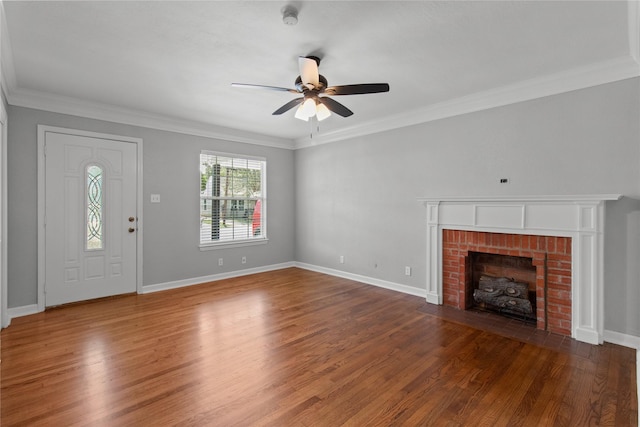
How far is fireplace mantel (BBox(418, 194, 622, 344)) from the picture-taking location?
114 inches

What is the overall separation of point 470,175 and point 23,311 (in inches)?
218

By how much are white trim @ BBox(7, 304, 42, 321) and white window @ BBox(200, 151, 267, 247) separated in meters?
2.11

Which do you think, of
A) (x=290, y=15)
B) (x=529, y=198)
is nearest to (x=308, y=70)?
(x=290, y=15)

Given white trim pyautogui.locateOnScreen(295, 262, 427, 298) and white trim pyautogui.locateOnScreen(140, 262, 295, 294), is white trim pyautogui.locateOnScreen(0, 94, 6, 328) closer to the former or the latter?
white trim pyautogui.locateOnScreen(140, 262, 295, 294)

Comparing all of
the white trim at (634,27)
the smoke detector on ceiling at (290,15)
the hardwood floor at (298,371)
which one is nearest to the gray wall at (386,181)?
the white trim at (634,27)

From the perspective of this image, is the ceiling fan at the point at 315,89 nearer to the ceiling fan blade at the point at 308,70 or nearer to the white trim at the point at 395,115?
the ceiling fan blade at the point at 308,70

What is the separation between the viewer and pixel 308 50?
2.65 m

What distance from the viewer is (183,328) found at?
325 cm

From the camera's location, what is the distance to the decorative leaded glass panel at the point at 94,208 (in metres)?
4.10

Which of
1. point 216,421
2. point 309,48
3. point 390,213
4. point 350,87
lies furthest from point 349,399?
point 390,213

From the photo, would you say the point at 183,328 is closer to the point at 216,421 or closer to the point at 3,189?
the point at 216,421

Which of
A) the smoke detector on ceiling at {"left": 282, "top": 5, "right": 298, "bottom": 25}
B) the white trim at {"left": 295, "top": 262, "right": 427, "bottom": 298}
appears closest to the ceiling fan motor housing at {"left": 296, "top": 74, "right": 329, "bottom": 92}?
the smoke detector on ceiling at {"left": 282, "top": 5, "right": 298, "bottom": 25}

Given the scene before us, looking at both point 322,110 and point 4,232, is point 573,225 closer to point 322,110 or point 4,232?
point 322,110

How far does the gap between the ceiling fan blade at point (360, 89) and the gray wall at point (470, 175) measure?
1.87 meters
